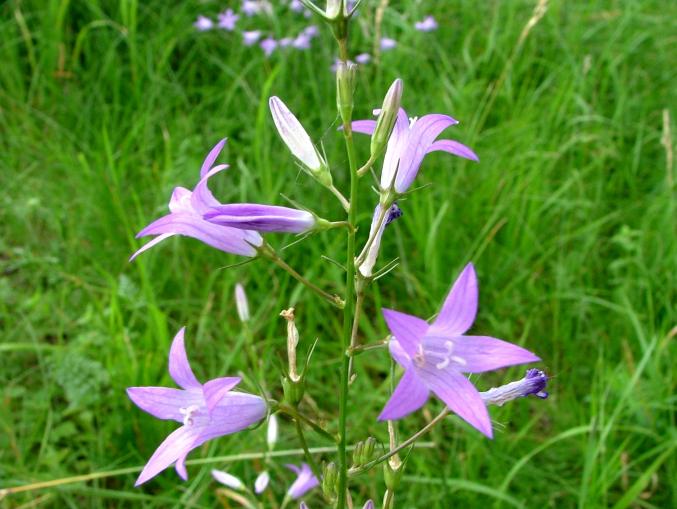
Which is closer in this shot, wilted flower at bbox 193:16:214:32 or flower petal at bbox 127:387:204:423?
flower petal at bbox 127:387:204:423

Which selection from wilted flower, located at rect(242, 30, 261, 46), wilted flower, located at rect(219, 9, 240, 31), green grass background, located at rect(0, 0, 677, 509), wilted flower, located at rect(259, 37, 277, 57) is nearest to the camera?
green grass background, located at rect(0, 0, 677, 509)

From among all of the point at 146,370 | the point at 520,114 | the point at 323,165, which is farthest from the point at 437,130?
the point at 520,114

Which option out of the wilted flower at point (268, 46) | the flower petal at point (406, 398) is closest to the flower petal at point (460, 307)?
the flower petal at point (406, 398)

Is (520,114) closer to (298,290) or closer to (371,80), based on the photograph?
(371,80)

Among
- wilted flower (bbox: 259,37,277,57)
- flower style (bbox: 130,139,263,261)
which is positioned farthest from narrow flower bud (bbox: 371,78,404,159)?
wilted flower (bbox: 259,37,277,57)

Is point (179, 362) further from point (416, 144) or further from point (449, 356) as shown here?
point (416, 144)

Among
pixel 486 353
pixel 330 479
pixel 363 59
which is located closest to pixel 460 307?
pixel 486 353

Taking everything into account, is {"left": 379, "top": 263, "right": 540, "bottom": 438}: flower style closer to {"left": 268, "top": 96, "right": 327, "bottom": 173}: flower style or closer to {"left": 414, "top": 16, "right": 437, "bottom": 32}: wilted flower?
{"left": 268, "top": 96, "right": 327, "bottom": 173}: flower style
